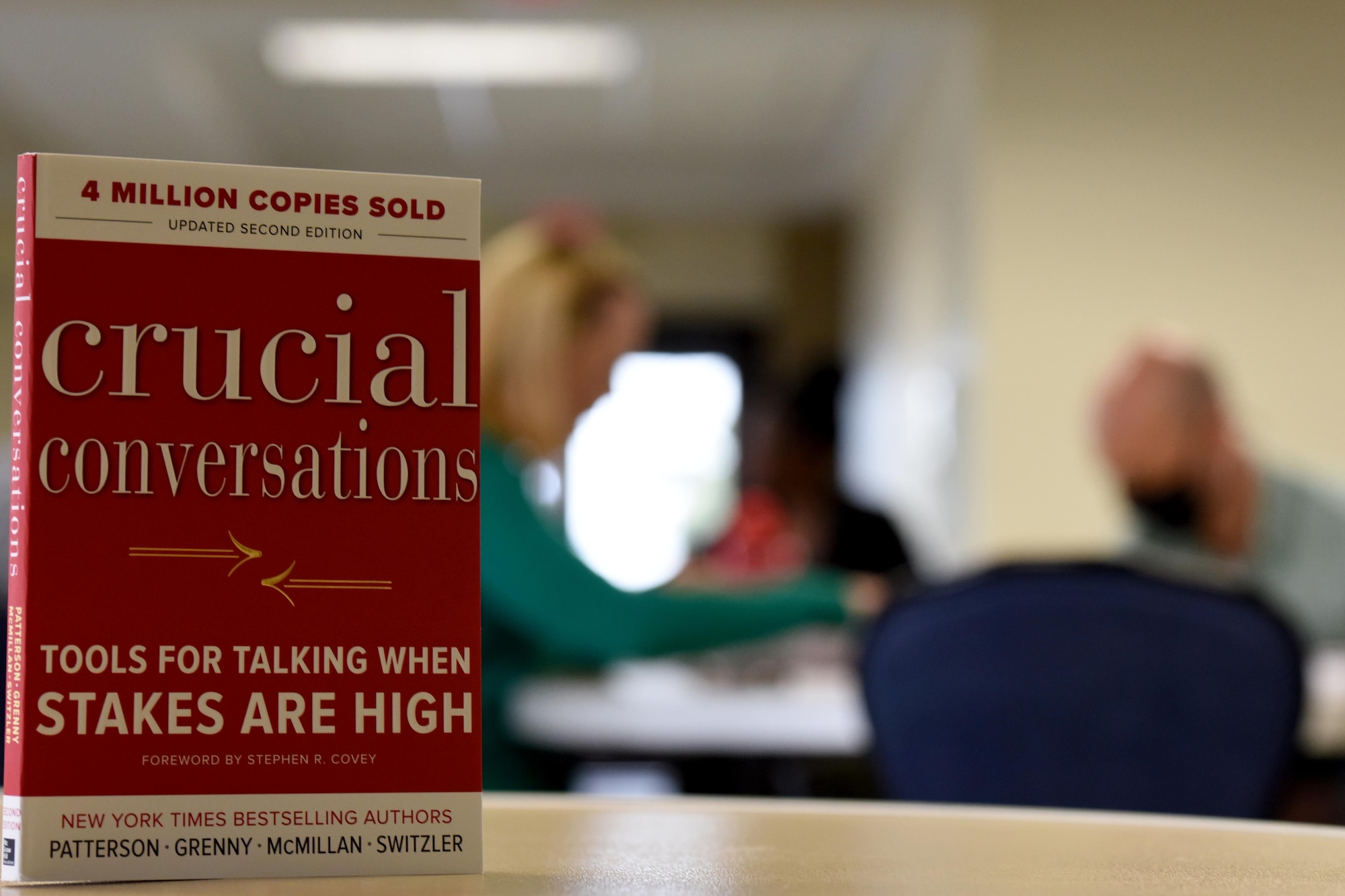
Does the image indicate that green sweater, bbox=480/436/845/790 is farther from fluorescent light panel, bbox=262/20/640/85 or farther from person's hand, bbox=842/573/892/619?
fluorescent light panel, bbox=262/20/640/85

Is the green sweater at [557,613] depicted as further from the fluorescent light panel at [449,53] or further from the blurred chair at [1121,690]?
the fluorescent light panel at [449,53]

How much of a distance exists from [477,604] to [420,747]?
5 cm

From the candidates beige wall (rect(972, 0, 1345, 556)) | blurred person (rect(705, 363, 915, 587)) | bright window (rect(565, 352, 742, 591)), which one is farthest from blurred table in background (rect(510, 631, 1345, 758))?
bright window (rect(565, 352, 742, 591))

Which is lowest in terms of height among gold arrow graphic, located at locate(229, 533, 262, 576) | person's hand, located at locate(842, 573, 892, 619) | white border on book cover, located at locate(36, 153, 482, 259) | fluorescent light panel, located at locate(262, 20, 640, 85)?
person's hand, located at locate(842, 573, 892, 619)

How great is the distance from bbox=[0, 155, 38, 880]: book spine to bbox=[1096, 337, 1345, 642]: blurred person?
2.49 metres

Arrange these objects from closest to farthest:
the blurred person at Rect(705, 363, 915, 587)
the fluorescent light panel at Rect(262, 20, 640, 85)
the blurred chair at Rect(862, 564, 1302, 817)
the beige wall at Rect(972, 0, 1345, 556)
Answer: the blurred chair at Rect(862, 564, 1302, 817), the blurred person at Rect(705, 363, 915, 587), the beige wall at Rect(972, 0, 1345, 556), the fluorescent light panel at Rect(262, 20, 640, 85)

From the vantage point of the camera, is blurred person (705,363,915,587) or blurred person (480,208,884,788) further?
blurred person (705,363,915,587)

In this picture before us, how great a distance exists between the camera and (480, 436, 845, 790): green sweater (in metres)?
1.95

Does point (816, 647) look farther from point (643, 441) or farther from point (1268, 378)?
point (643, 441)

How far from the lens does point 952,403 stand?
15.4 feet

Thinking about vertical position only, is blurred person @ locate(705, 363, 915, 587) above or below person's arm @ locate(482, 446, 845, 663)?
above

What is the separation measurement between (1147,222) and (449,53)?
256cm

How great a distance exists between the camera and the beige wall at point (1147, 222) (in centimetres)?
412

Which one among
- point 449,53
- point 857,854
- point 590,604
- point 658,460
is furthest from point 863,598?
point 658,460
